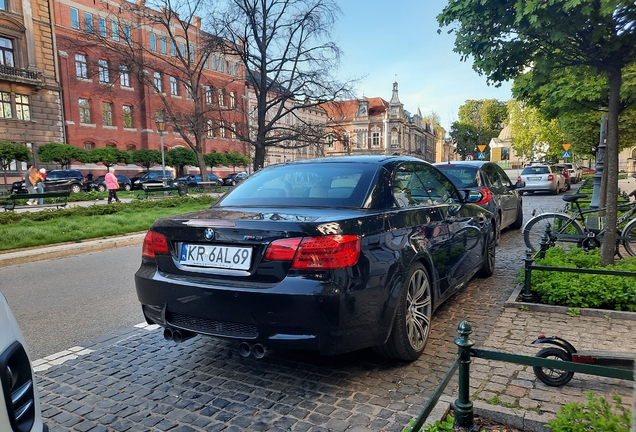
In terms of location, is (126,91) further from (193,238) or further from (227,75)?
(193,238)

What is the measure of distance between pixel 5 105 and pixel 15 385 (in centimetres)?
4363

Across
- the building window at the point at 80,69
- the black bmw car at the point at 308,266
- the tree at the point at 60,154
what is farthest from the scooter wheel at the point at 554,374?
the building window at the point at 80,69

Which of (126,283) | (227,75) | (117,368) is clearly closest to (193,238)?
(117,368)

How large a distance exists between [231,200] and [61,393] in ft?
6.43

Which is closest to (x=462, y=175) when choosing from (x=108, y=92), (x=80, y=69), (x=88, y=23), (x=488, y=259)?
(x=488, y=259)

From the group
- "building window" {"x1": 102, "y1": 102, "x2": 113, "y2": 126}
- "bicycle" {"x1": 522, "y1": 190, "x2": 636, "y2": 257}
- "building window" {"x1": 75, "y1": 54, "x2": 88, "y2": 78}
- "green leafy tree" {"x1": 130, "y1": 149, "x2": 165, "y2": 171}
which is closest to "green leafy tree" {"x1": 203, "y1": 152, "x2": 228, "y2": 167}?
"green leafy tree" {"x1": 130, "y1": 149, "x2": 165, "y2": 171}

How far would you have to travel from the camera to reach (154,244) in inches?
133

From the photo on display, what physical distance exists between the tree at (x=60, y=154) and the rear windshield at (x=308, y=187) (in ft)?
127

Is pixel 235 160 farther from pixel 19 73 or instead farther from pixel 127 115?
pixel 19 73

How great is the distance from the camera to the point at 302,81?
25312 mm

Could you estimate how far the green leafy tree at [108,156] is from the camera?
39.6 metres

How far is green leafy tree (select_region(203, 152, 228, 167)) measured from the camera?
52844mm

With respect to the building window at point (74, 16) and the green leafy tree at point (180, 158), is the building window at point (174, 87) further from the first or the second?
the building window at point (74, 16)

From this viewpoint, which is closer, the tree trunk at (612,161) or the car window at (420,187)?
the car window at (420,187)
